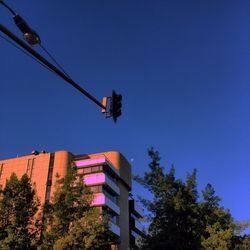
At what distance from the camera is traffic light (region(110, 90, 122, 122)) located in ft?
35.7

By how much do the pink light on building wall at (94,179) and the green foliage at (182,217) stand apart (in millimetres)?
24198

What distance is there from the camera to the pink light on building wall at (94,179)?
53062 mm

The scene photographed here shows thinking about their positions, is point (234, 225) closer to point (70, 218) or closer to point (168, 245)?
point (168, 245)

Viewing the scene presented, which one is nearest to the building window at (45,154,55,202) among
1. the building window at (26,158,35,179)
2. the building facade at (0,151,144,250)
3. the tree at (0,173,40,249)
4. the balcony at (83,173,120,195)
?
the building facade at (0,151,144,250)

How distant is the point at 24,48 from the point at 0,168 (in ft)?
185

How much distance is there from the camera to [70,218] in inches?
1075

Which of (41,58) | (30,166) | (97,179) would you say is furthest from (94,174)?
(41,58)

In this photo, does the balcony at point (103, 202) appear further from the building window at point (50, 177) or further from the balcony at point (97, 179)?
the building window at point (50, 177)

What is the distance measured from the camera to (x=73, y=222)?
27.1 metres

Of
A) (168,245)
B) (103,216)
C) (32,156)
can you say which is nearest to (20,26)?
(168,245)

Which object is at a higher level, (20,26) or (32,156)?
(32,156)

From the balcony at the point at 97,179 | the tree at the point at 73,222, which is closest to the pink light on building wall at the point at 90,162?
the balcony at the point at 97,179

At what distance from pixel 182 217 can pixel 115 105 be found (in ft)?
58.3

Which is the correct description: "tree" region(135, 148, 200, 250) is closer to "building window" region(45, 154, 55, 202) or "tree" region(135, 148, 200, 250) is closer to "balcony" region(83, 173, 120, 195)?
"balcony" region(83, 173, 120, 195)
